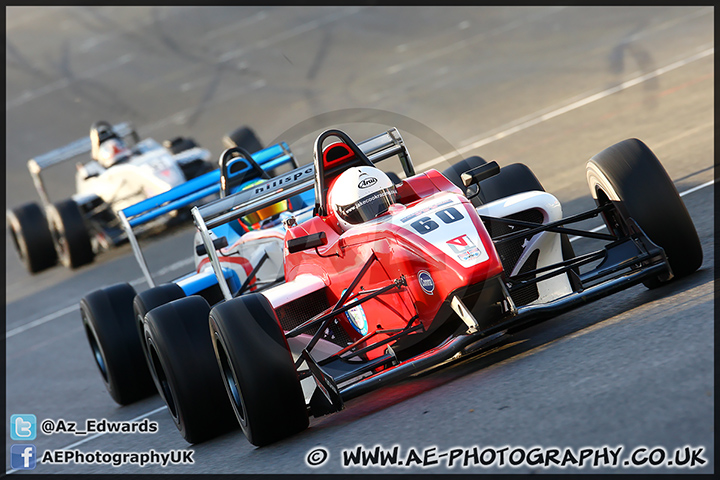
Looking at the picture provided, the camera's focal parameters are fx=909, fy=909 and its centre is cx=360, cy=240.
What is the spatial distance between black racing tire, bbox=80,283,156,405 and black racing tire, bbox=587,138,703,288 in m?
4.59

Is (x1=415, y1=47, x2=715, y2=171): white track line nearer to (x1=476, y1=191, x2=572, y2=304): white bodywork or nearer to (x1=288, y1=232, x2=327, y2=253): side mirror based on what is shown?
(x1=476, y1=191, x2=572, y2=304): white bodywork

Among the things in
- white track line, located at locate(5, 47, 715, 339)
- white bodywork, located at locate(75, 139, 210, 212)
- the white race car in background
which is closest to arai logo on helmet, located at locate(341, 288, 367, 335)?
white bodywork, located at locate(75, 139, 210, 212)

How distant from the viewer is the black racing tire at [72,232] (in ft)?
47.6

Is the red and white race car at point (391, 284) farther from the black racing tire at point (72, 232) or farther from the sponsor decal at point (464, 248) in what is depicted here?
the black racing tire at point (72, 232)

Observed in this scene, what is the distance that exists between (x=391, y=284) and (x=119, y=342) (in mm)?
3259

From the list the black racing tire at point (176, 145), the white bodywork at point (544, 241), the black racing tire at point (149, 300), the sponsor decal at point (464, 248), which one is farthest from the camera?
the black racing tire at point (176, 145)

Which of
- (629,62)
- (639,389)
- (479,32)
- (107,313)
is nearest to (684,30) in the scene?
(629,62)

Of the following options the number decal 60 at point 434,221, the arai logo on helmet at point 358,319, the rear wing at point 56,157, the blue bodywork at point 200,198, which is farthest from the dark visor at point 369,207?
the rear wing at point 56,157

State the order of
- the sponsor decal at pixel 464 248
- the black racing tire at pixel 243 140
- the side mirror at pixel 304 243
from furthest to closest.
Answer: the black racing tire at pixel 243 140
the side mirror at pixel 304 243
the sponsor decal at pixel 464 248

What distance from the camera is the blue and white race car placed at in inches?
333

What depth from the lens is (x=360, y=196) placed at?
6.80m

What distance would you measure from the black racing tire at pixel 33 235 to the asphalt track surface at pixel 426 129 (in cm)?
36

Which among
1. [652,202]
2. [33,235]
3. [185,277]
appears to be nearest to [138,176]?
[33,235]

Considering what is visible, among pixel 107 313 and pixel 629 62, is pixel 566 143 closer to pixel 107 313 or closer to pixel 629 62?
pixel 629 62
